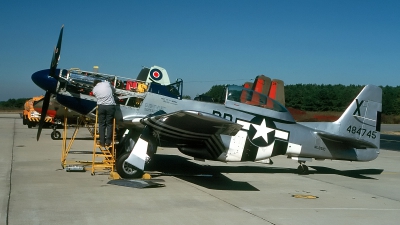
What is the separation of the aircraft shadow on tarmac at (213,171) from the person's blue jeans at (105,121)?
1435 mm

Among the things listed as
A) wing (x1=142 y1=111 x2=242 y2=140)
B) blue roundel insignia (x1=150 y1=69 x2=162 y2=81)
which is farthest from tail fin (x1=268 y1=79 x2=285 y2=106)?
wing (x1=142 y1=111 x2=242 y2=140)

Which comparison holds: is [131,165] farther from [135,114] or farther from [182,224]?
[182,224]

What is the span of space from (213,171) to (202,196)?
3537 mm

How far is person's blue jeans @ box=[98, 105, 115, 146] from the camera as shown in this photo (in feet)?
31.0

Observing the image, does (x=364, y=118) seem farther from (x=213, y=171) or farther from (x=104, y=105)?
(x=104, y=105)

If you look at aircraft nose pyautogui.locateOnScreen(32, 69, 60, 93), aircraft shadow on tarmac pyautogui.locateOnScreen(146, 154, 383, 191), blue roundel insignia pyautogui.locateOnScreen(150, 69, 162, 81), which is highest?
blue roundel insignia pyautogui.locateOnScreen(150, 69, 162, 81)

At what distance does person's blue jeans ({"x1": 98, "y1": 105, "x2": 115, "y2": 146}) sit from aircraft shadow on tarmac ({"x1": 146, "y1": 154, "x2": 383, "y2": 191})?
1435 millimetres

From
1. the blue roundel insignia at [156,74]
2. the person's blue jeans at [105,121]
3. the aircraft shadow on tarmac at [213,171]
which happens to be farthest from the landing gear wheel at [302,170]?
the blue roundel insignia at [156,74]

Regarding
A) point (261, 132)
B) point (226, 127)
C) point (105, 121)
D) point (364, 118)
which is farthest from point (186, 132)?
point (364, 118)

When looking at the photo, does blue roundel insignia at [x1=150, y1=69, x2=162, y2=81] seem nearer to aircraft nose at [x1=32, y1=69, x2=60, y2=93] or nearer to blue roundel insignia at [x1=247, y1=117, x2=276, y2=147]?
aircraft nose at [x1=32, y1=69, x2=60, y2=93]

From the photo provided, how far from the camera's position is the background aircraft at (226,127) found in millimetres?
9258

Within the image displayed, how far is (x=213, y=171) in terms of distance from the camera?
1137cm

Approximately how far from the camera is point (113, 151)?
32.3 ft

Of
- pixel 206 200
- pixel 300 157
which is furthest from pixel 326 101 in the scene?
pixel 206 200
